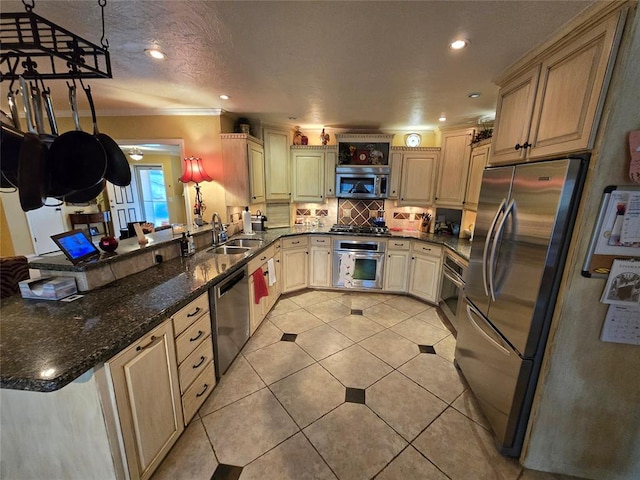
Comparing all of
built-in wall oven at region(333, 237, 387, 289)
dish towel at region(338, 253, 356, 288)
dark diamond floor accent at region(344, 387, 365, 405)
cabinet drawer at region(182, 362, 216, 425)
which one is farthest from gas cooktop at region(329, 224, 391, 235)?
cabinet drawer at region(182, 362, 216, 425)

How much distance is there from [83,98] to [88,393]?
332cm

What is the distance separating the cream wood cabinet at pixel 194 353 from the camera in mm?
1500

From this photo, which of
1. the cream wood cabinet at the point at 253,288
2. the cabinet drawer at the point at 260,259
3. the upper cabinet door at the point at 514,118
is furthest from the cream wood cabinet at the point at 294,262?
the upper cabinet door at the point at 514,118

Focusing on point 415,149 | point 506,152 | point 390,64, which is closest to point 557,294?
point 506,152

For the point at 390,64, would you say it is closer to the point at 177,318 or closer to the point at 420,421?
the point at 177,318

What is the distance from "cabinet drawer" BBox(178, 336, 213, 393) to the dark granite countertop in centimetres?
39

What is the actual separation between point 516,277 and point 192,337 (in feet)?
6.53

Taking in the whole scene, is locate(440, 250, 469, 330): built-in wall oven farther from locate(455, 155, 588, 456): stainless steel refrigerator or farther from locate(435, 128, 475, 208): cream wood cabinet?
locate(435, 128, 475, 208): cream wood cabinet

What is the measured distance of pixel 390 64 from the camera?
72.6 inches

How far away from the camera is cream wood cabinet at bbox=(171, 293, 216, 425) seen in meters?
1.50

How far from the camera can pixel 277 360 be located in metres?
2.29

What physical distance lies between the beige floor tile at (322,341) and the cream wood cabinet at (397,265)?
126 cm

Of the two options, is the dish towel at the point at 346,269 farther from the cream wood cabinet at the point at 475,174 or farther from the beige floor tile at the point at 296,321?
the cream wood cabinet at the point at 475,174

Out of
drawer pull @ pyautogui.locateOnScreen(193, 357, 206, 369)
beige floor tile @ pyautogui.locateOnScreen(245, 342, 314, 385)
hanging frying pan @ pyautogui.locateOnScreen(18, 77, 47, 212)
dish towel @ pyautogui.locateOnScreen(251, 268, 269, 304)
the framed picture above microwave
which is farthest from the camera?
the framed picture above microwave
